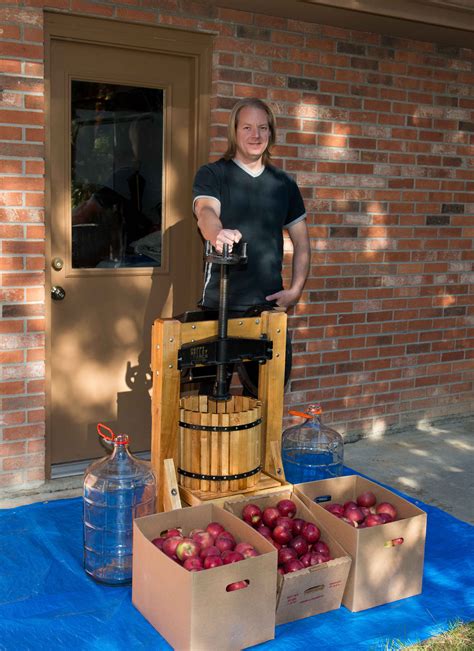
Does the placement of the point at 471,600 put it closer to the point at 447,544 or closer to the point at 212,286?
the point at 447,544

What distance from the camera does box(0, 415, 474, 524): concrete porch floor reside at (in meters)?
4.77

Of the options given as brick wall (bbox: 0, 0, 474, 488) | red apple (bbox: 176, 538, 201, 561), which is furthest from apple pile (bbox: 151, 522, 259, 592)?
brick wall (bbox: 0, 0, 474, 488)

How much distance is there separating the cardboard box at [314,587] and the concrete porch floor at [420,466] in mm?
1412

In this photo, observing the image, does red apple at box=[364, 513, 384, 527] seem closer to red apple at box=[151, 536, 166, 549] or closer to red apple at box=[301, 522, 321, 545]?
red apple at box=[301, 522, 321, 545]

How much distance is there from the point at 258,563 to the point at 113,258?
2.40 metres

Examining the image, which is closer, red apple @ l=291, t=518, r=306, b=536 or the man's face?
red apple @ l=291, t=518, r=306, b=536

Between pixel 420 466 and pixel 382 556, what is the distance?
2.06 metres

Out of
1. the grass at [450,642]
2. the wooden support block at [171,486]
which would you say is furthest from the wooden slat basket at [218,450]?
the grass at [450,642]

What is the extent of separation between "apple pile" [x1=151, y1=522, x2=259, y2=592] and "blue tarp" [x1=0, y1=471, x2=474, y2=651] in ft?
0.83

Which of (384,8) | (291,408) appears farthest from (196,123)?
(291,408)

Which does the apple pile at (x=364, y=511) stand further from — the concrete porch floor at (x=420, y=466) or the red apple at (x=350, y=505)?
the concrete porch floor at (x=420, y=466)

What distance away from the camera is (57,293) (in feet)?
15.8

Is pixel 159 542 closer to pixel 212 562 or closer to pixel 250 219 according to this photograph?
pixel 212 562

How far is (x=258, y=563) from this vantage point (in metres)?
3.18
